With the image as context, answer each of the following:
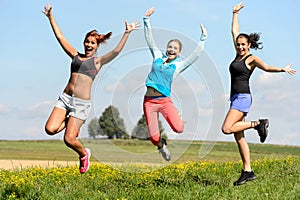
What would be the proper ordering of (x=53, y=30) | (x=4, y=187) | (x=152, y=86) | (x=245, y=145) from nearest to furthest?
(x=152, y=86) < (x=53, y=30) < (x=245, y=145) < (x=4, y=187)

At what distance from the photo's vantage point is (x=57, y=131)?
26.9ft

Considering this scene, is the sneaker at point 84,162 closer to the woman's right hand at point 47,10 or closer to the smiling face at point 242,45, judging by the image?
the woman's right hand at point 47,10

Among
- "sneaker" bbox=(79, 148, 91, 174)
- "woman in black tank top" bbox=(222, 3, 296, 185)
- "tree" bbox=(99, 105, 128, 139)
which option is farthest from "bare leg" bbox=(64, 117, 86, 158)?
"woman in black tank top" bbox=(222, 3, 296, 185)

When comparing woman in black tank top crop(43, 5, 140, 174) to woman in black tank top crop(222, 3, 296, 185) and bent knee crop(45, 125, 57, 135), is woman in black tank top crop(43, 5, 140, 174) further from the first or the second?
woman in black tank top crop(222, 3, 296, 185)

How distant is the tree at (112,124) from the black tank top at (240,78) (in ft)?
7.59

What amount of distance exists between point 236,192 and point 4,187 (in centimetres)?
442

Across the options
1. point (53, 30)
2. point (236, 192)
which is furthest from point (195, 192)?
point (53, 30)

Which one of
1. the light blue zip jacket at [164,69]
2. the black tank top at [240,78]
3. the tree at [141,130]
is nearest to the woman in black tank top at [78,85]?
the light blue zip jacket at [164,69]

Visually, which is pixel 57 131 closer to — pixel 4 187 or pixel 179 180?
pixel 4 187

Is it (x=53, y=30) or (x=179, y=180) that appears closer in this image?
(x=53, y=30)

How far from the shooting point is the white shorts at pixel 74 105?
7590mm

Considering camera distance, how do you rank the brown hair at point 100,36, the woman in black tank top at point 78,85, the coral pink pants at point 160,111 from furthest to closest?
the brown hair at point 100,36, the woman in black tank top at point 78,85, the coral pink pants at point 160,111

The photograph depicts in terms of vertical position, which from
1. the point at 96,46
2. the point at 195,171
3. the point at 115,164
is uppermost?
the point at 96,46

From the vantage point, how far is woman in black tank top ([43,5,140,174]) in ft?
24.7
